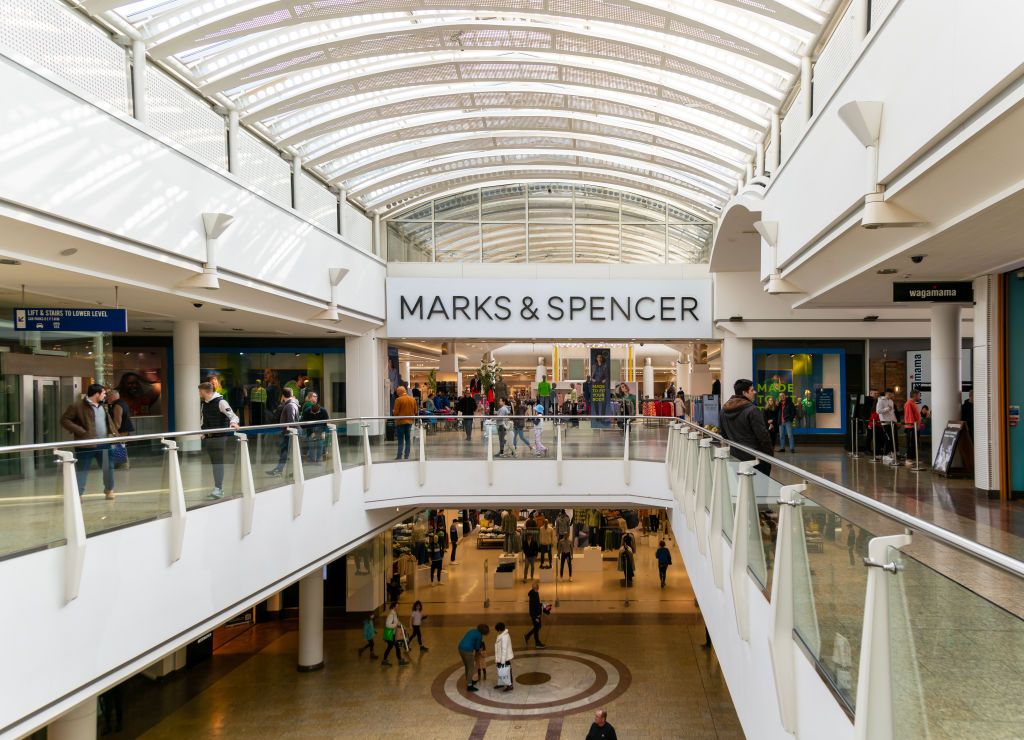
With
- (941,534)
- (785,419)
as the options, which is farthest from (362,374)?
(941,534)

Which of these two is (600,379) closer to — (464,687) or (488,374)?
(488,374)

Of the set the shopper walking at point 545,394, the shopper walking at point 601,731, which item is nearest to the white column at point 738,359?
the shopper walking at point 545,394

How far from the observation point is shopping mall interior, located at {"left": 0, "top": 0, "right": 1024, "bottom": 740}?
5.25m

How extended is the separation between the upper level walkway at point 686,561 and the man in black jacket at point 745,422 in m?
0.40

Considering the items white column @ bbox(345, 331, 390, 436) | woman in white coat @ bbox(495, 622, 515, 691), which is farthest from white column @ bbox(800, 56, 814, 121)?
white column @ bbox(345, 331, 390, 436)

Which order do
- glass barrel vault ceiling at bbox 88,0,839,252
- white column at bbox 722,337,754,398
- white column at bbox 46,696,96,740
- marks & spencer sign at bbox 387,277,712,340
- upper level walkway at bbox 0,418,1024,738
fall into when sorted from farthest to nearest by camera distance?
marks & spencer sign at bbox 387,277,712,340
white column at bbox 722,337,754,398
glass barrel vault ceiling at bbox 88,0,839,252
white column at bbox 46,696,96,740
upper level walkway at bbox 0,418,1024,738

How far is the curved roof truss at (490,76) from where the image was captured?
11.9 metres

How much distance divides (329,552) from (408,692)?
4.45m

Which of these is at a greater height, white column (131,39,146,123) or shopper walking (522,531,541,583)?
white column (131,39,146,123)

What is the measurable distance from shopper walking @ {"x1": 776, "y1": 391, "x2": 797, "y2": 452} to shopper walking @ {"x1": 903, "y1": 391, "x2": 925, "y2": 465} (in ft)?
11.0

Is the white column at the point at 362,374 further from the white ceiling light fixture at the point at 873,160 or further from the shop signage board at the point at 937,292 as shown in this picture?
the white ceiling light fixture at the point at 873,160

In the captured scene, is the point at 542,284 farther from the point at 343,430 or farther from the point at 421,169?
the point at 343,430

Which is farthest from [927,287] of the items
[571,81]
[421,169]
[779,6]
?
[421,169]

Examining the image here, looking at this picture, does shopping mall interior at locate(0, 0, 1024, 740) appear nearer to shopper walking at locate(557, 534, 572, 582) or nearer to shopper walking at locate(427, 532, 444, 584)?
shopper walking at locate(427, 532, 444, 584)
